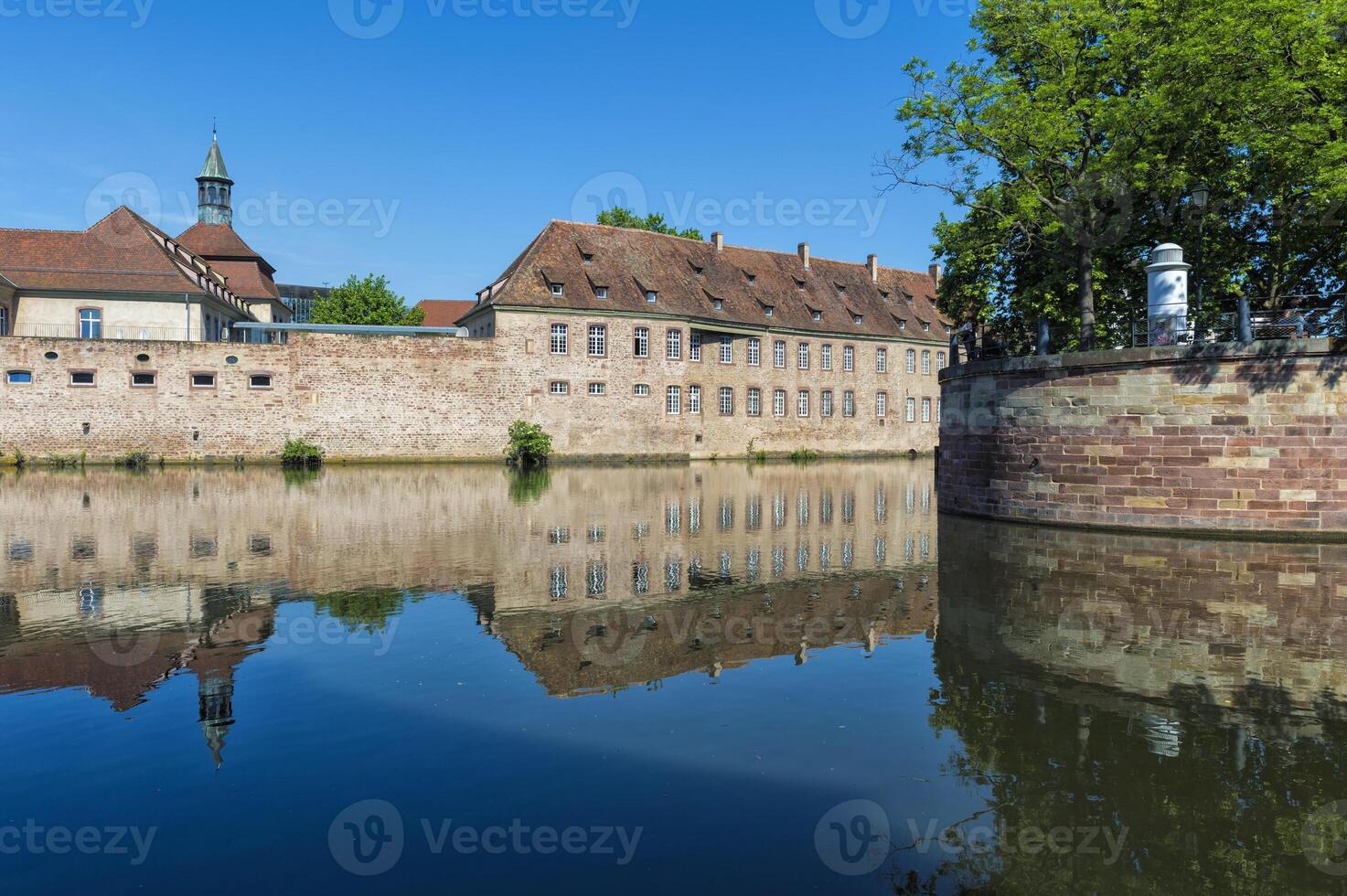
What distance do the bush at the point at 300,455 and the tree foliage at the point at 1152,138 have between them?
95.9 ft

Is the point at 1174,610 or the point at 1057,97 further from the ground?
the point at 1057,97

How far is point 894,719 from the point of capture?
6.18m

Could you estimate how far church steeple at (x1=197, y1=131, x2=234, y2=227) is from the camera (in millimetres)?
72250

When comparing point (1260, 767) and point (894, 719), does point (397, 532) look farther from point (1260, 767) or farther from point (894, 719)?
point (1260, 767)

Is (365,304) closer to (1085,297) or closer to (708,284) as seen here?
(708,284)

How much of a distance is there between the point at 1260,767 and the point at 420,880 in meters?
4.62

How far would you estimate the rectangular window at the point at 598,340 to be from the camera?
4578 centimetres

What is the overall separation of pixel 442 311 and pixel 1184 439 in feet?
271

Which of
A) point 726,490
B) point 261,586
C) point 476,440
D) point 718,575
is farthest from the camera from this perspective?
point 476,440

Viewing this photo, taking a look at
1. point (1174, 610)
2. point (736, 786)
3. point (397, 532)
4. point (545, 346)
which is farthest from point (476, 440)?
point (736, 786)

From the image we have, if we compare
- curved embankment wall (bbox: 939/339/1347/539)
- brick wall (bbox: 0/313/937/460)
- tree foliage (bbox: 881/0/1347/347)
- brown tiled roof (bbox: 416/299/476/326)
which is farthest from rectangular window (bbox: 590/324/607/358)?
brown tiled roof (bbox: 416/299/476/326)

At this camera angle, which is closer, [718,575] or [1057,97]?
Answer: [718,575]

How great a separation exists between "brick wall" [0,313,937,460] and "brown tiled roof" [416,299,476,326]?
46.6 meters

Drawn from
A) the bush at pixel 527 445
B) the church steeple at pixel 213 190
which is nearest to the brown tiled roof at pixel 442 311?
the church steeple at pixel 213 190
